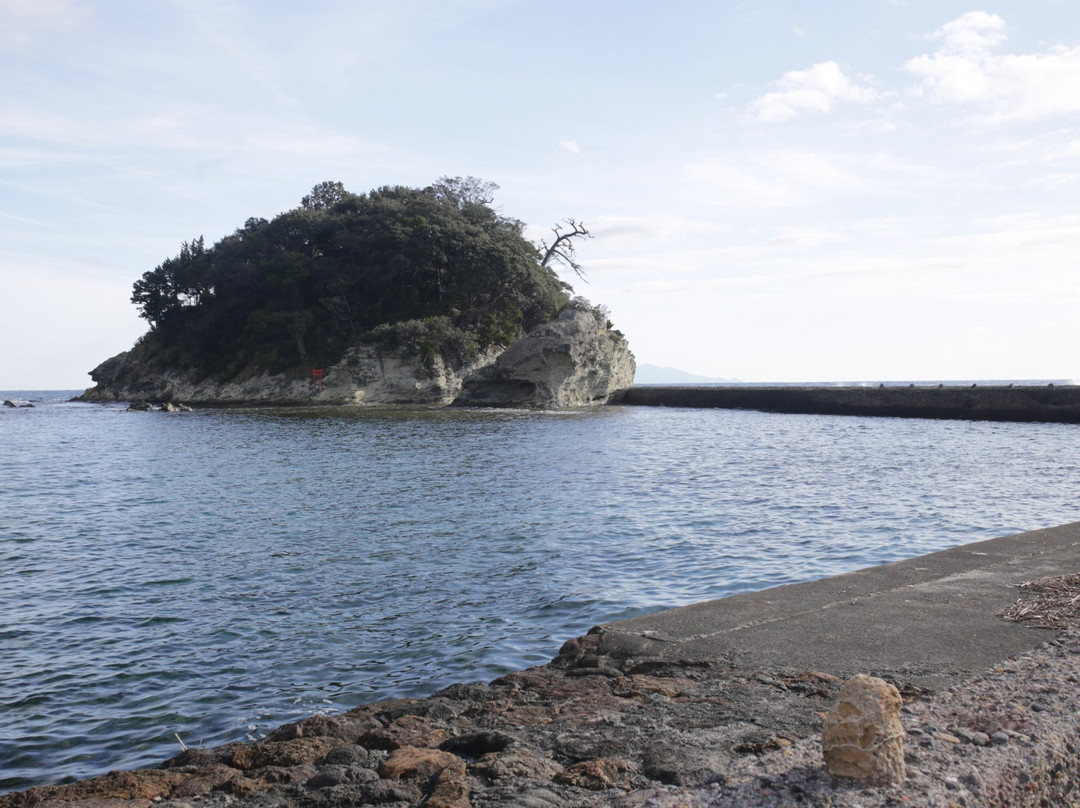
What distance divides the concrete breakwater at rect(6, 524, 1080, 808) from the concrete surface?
0.02 meters

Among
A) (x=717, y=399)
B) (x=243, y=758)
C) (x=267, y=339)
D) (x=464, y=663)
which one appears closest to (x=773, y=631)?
(x=464, y=663)

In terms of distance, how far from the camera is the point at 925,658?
5.35 metres

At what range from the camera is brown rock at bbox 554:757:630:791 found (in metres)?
3.77

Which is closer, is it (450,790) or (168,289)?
(450,790)

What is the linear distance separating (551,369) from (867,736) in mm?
45774

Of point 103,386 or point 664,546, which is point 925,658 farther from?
point 103,386

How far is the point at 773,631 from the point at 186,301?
81.0 m

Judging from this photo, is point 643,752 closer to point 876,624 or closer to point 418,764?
point 418,764

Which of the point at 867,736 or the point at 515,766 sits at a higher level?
the point at 867,736

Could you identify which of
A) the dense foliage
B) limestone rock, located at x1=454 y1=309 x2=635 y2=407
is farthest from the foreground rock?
the dense foliage

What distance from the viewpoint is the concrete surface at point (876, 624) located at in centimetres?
541

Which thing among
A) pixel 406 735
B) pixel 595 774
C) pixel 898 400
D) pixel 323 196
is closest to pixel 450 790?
pixel 595 774

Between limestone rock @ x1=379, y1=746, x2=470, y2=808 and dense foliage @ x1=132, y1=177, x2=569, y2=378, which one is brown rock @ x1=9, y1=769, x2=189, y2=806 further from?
dense foliage @ x1=132, y1=177, x2=569, y2=378

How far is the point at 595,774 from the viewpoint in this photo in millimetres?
3859
